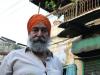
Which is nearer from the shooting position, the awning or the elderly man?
the elderly man

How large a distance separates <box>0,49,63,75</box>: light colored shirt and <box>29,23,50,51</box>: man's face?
11 cm

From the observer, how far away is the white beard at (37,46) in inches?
148

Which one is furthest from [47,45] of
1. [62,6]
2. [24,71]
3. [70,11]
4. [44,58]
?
[62,6]

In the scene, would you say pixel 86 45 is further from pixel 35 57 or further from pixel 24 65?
pixel 24 65

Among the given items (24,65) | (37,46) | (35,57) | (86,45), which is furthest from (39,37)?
(86,45)

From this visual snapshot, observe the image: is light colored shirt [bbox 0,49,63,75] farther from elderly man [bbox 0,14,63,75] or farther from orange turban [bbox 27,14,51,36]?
orange turban [bbox 27,14,51,36]

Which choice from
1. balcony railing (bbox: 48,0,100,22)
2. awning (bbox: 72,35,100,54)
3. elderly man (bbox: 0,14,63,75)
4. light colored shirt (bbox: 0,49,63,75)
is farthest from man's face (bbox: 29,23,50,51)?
balcony railing (bbox: 48,0,100,22)

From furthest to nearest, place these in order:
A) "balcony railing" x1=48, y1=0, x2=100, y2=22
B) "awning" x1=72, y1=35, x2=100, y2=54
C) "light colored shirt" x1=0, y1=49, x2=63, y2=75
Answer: "balcony railing" x1=48, y1=0, x2=100, y2=22 < "awning" x1=72, y1=35, x2=100, y2=54 < "light colored shirt" x1=0, y1=49, x2=63, y2=75

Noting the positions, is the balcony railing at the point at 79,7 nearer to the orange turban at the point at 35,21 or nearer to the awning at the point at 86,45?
the awning at the point at 86,45

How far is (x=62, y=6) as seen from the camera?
634 inches

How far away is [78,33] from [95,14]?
1.71 metres

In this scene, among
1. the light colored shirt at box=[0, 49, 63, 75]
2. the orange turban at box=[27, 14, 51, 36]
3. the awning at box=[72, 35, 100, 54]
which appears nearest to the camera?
the light colored shirt at box=[0, 49, 63, 75]

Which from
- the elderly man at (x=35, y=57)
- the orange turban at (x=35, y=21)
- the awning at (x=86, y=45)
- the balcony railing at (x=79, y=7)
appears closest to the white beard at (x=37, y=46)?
the elderly man at (x=35, y=57)

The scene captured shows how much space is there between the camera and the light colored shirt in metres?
3.52
